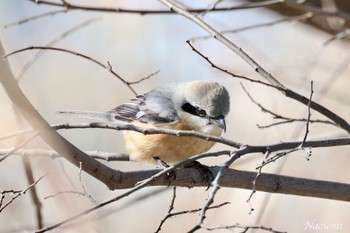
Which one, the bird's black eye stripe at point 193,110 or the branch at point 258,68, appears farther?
the bird's black eye stripe at point 193,110

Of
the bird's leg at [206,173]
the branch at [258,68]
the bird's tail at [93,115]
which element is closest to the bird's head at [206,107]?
the bird's leg at [206,173]

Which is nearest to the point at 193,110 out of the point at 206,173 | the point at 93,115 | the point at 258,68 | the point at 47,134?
the point at 206,173

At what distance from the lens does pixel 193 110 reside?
3756 millimetres

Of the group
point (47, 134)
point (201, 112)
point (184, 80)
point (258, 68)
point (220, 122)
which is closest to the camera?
point (47, 134)

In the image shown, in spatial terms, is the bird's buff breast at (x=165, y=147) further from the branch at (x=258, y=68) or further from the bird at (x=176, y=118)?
the branch at (x=258, y=68)

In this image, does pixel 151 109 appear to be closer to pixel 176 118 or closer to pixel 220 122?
pixel 176 118

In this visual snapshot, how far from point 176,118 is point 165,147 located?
26 centimetres

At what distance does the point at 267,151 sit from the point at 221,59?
3.71 meters

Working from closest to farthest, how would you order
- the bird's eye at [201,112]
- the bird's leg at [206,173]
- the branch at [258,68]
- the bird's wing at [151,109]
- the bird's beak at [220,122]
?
the branch at [258,68], the bird's leg at [206,173], the bird's beak at [220,122], the bird's eye at [201,112], the bird's wing at [151,109]

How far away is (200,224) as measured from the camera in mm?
1963

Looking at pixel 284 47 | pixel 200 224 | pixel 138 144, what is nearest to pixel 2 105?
pixel 138 144

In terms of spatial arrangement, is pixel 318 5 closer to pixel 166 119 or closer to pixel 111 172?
pixel 166 119

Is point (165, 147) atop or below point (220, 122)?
below

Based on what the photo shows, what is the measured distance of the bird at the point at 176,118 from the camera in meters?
3.59
